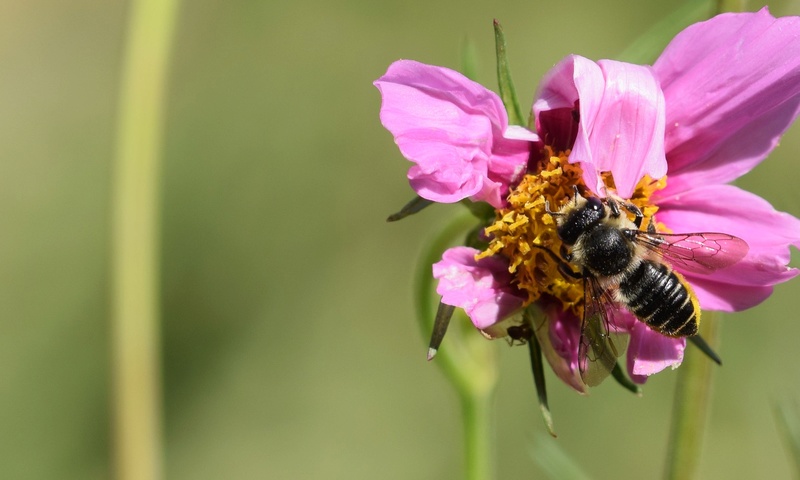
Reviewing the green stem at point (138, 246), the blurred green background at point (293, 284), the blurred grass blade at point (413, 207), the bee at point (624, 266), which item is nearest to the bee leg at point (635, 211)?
the bee at point (624, 266)

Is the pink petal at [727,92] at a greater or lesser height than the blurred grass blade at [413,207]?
greater

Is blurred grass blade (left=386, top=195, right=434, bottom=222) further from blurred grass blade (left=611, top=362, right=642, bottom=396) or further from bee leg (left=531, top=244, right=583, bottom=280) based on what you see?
blurred grass blade (left=611, top=362, right=642, bottom=396)

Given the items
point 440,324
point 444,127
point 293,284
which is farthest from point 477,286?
point 293,284

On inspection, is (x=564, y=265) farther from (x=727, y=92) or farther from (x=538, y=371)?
(x=727, y=92)

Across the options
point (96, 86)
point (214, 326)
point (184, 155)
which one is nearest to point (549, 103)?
point (214, 326)

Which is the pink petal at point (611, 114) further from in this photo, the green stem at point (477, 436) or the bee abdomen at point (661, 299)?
the green stem at point (477, 436)

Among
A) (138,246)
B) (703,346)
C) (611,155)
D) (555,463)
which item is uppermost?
(611,155)
